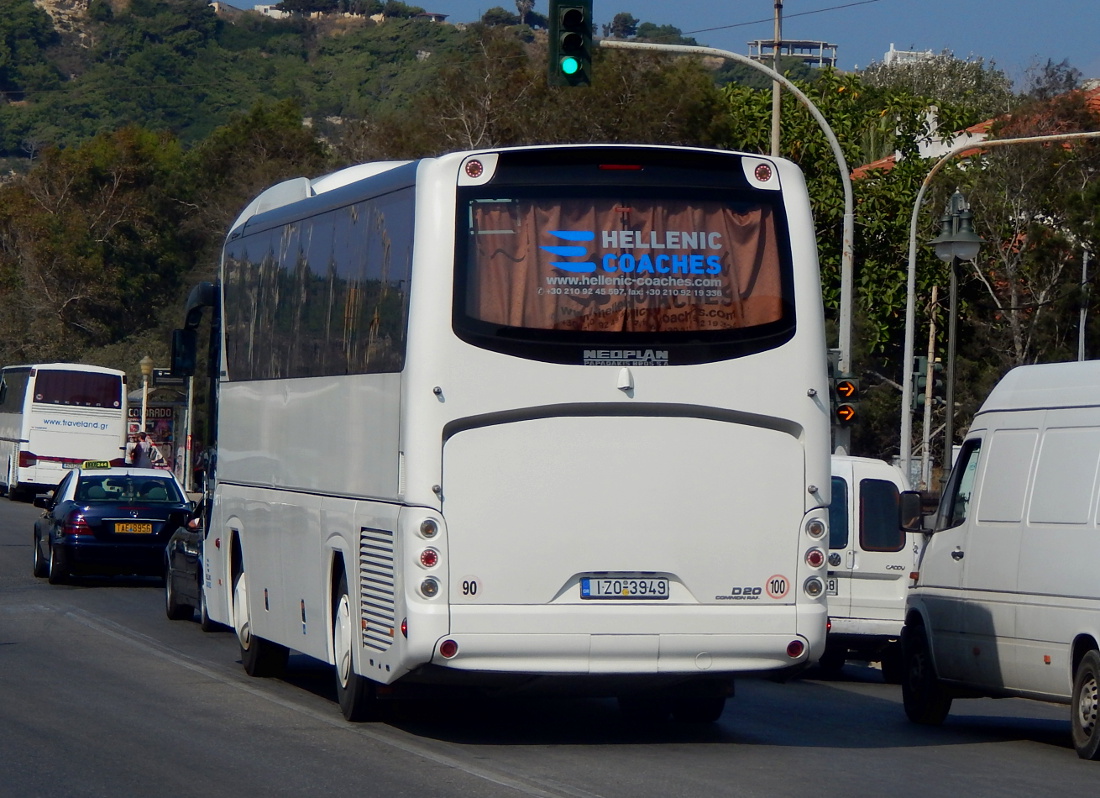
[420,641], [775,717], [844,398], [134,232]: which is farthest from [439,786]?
[134,232]

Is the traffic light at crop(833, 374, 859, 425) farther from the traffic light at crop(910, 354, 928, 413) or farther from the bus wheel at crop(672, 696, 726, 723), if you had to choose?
the bus wheel at crop(672, 696, 726, 723)

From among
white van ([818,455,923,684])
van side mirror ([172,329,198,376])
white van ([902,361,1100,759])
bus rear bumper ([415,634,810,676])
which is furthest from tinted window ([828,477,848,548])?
van side mirror ([172,329,198,376])

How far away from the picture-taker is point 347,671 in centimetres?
1167

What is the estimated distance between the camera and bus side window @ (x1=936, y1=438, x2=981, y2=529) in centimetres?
1311

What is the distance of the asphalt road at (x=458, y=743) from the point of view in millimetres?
9375

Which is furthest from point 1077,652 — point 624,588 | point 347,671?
point 347,671

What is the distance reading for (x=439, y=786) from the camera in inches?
361

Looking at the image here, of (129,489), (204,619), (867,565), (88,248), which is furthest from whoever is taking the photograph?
(88,248)

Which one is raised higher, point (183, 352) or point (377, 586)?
point (183, 352)

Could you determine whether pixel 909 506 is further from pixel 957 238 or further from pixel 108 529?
pixel 108 529

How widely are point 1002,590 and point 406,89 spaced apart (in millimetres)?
172695

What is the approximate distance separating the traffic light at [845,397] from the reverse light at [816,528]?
1239cm

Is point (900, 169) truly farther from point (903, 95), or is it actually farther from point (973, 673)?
point (973, 673)

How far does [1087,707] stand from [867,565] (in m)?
4.82
